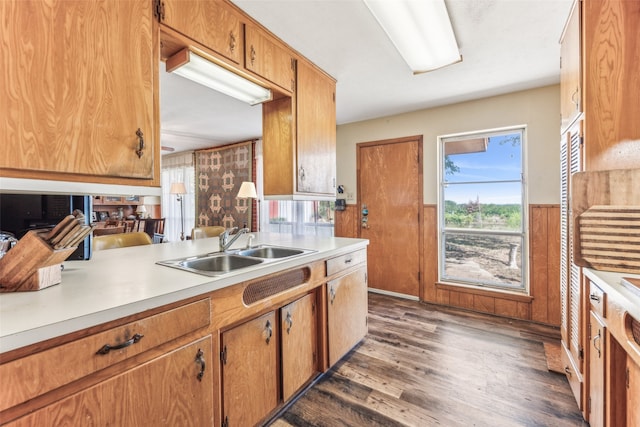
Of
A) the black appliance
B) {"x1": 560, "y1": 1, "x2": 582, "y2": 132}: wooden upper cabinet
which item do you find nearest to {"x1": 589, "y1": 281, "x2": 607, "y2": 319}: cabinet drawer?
{"x1": 560, "y1": 1, "x2": 582, "y2": 132}: wooden upper cabinet

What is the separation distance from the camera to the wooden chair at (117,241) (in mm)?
2092

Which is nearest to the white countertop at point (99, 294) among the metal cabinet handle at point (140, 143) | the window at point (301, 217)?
the metal cabinet handle at point (140, 143)

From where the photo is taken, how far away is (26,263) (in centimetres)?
95

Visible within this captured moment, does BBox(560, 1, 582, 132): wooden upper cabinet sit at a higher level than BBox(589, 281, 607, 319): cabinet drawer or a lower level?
higher

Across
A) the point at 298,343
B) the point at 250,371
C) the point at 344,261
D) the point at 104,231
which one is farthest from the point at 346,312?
the point at 104,231

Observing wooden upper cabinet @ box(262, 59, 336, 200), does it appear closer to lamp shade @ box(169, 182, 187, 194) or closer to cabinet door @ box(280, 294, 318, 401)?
cabinet door @ box(280, 294, 318, 401)

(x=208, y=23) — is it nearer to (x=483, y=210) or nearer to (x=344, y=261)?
(x=344, y=261)

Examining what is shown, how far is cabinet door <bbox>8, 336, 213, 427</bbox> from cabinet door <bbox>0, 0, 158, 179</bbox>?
75 cm

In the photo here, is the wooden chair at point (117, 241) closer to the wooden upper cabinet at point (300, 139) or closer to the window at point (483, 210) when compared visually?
the wooden upper cabinet at point (300, 139)

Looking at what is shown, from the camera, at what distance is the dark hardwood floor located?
5.17ft

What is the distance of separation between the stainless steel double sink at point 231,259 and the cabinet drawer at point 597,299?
145 centimetres

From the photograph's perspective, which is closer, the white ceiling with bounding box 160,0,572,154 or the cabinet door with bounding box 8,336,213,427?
the cabinet door with bounding box 8,336,213,427

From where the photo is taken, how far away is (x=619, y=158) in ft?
4.43

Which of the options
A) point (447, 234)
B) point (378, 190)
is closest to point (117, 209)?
point (378, 190)
